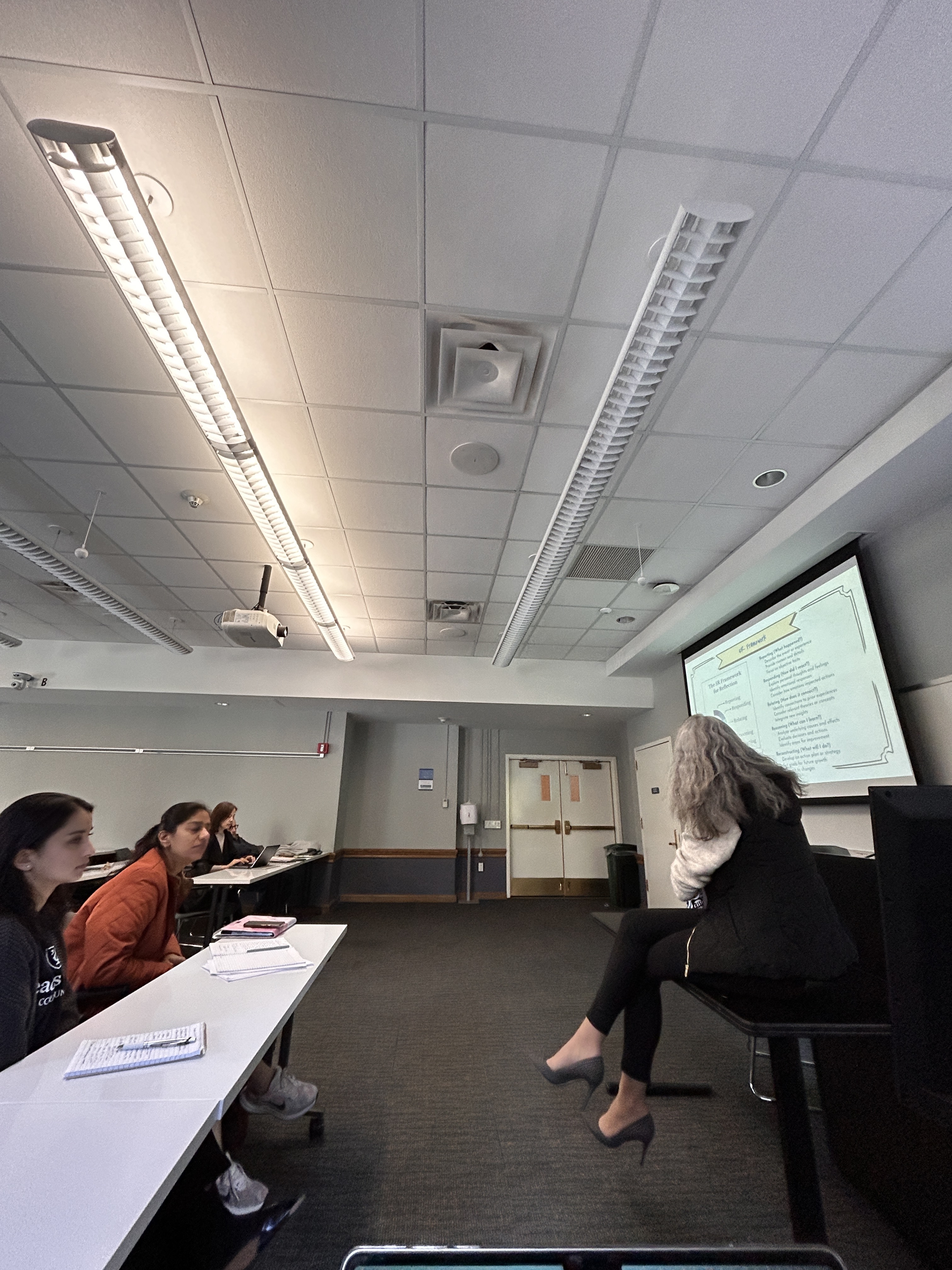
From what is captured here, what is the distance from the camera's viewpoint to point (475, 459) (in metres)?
2.84

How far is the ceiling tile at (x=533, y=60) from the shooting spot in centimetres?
129

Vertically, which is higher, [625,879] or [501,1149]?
[625,879]

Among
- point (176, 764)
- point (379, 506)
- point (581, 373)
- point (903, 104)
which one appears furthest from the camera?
point (176, 764)

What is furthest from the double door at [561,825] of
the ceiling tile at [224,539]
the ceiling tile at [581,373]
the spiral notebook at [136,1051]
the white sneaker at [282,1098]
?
the spiral notebook at [136,1051]

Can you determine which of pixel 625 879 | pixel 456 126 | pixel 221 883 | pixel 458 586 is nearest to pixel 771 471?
pixel 456 126

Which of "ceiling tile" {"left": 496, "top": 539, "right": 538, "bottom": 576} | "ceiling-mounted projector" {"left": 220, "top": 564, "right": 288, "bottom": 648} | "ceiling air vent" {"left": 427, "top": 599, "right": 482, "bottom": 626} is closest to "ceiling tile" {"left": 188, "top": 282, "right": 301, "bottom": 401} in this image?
"ceiling-mounted projector" {"left": 220, "top": 564, "right": 288, "bottom": 648}

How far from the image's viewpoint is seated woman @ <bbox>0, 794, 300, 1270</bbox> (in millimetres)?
1186

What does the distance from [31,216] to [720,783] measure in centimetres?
289

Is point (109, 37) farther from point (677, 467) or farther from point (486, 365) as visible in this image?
point (677, 467)

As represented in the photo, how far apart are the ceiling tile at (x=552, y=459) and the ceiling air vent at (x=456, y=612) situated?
5.86 feet

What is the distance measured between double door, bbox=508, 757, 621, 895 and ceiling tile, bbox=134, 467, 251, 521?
18.8 feet

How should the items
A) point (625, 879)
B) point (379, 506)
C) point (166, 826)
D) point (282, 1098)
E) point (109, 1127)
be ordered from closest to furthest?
point (109, 1127) < point (282, 1098) < point (166, 826) < point (379, 506) < point (625, 879)

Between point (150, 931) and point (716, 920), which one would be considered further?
point (150, 931)

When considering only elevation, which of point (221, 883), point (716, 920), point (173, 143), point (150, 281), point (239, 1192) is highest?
point (173, 143)
